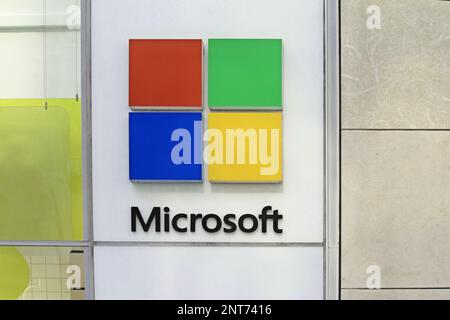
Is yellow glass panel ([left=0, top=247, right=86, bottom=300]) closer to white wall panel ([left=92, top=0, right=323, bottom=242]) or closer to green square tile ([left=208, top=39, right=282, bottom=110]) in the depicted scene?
white wall panel ([left=92, top=0, right=323, bottom=242])

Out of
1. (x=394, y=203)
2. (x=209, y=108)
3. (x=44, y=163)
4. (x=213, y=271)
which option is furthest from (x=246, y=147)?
(x=44, y=163)

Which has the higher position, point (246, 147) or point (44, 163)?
point (246, 147)

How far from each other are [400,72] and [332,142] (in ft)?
2.51

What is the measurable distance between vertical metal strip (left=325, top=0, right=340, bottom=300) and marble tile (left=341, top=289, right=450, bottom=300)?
11 centimetres

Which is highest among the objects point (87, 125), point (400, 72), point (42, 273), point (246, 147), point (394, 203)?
point (400, 72)

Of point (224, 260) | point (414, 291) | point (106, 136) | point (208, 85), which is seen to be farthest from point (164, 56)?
point (414, 291)

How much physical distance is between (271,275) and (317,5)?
220 cm

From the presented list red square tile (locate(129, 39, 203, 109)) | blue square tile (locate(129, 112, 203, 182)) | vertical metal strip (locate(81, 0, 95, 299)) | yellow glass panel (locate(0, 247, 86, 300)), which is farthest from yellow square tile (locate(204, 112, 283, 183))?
yellow glass panel (locate(0, 247, 86, 300))

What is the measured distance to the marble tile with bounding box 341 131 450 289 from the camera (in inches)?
118

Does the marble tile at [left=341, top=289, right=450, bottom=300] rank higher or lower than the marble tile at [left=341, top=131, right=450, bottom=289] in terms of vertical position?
lower

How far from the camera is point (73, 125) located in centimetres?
308

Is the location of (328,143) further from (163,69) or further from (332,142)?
(163,69)

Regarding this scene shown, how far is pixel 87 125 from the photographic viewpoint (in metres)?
3.06

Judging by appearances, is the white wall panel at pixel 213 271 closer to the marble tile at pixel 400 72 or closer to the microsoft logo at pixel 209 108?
the microsoft logo at pixel 209 108
